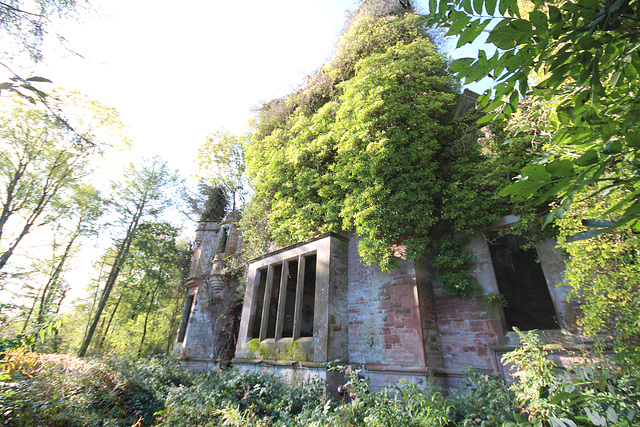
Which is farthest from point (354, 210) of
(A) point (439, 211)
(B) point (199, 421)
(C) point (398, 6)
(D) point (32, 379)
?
(C) point (398, 6)

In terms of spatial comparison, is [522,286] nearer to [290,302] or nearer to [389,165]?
[389,165]

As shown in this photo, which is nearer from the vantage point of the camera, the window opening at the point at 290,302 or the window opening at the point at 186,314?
the window opening at the point at 290,302

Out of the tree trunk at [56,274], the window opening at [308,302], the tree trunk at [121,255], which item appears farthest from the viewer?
the tree trunk at [56,274]

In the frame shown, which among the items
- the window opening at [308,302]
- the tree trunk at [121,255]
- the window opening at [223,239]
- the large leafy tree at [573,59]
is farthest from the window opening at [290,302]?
the tree trunk at [121,255]

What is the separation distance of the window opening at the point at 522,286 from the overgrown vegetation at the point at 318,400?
502cm

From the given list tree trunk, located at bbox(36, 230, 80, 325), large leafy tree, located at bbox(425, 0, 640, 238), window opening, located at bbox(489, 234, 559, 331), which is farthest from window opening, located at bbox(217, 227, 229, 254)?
large leafy tree, located at bbox(425, 0, 640, 238)

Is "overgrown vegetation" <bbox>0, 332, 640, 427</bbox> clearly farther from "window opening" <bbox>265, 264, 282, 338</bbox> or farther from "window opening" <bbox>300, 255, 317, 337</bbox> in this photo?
"window opening" <bbox>300, 255, 317, 337</bbox>

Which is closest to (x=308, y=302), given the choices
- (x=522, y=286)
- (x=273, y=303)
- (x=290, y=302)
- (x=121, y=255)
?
(x=290, y=302)

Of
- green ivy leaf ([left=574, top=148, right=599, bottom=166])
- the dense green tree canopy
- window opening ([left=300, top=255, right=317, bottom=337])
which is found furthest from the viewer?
window opening ([left=300, top=255, right=317, bottom=337])

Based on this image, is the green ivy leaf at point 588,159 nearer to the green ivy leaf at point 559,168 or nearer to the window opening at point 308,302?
the green ivy leaf at point 559,168

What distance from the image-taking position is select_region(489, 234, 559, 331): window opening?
9375mm

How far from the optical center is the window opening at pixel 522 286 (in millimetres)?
9375

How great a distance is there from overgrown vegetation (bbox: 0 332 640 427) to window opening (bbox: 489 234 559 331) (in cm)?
502

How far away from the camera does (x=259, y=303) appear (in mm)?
10047
